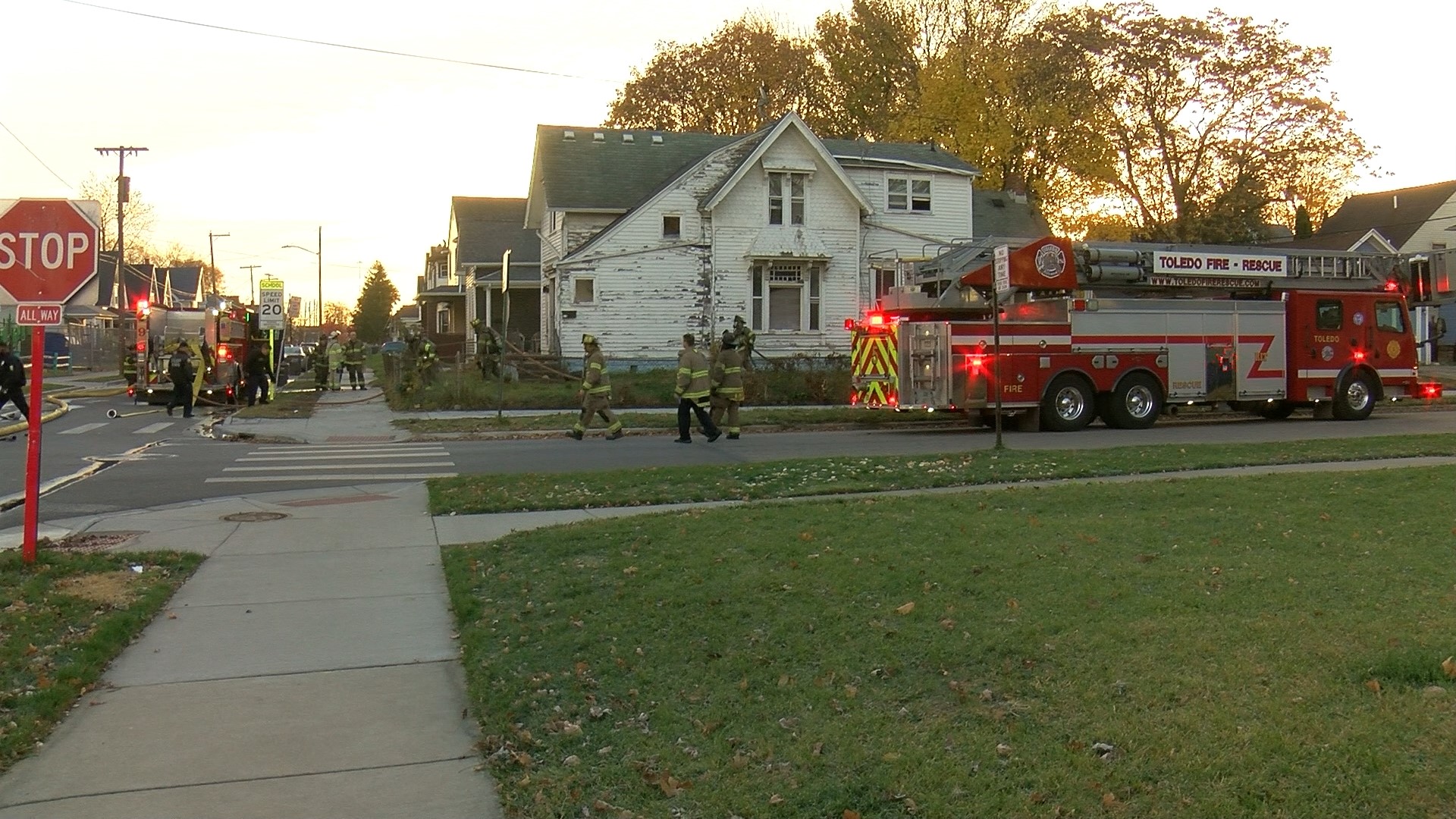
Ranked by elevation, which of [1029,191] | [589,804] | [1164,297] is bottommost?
[589,804]

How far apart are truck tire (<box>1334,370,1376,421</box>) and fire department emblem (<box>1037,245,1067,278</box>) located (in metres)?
6.63

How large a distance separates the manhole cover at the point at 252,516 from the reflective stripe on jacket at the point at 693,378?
829 cm

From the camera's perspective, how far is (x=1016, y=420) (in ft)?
74.2

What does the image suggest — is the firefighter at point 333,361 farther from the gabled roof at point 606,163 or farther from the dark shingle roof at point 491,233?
the dark shingle roof at point 491,233

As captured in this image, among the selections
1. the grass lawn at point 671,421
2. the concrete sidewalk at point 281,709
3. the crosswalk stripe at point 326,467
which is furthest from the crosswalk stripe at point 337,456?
the concrete sidewalk at point 281,709

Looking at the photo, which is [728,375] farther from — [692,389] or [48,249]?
[48,249]

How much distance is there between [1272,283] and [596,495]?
15.9 m

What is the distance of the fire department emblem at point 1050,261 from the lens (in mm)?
21188

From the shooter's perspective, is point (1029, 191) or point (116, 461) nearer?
point (116, 461)

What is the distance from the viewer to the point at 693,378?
2005 centimetres

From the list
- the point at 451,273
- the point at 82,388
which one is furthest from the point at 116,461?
the point at 451,273

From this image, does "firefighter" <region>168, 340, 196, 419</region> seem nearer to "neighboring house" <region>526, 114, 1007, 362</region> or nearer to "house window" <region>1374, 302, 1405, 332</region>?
"neighboring house" <region>526, 114, 1007, 362</region>

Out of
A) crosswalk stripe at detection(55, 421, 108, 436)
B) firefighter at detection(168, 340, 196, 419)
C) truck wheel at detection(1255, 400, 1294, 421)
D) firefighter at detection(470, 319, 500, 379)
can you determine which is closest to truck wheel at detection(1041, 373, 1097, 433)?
truck wheel at detection(1255, 400, 1294, 421)

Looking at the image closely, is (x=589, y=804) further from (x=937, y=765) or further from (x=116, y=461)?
(x=116, y=461)
